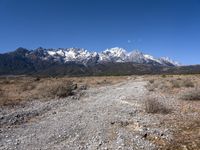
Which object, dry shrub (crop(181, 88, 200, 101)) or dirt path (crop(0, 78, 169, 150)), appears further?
dry shrub (crop(181, 88, 200, 101))

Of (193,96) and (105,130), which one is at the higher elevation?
(193,96)

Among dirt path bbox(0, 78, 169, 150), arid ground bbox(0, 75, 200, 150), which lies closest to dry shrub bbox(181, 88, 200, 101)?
arid ground bbox(0, 75, 200, 150)

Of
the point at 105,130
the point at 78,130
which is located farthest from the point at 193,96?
the point at 78,130

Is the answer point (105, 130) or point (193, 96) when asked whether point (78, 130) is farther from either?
point (193, 96)

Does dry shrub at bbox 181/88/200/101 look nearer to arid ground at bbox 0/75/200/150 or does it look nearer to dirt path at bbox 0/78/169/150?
arid ground at bbox 0/75/200/150

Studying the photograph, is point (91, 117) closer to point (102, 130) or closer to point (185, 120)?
point (102, 130)

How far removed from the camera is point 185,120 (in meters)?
18.4

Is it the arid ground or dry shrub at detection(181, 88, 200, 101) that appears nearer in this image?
the arid ground

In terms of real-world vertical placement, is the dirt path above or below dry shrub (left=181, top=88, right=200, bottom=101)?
below

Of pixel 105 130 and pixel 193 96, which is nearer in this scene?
pixel 105 130

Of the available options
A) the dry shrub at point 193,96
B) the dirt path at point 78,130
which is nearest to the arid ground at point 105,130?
the dirt path at point 78,130

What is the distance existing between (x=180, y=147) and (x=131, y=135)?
2569 mm

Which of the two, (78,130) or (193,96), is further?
(193,96)

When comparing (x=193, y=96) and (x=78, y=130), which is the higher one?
(x=193, y=96)
